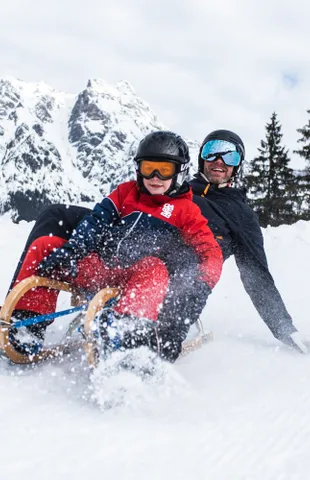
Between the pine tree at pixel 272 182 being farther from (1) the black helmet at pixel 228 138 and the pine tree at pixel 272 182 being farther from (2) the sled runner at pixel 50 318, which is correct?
(2) the sled runner at pixel 50 318

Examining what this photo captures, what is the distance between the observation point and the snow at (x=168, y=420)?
1.93 m

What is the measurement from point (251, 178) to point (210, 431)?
26.6m

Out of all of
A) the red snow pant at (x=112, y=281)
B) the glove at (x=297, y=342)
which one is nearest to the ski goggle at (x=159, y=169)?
the red snow pant at (x=112, y=281)

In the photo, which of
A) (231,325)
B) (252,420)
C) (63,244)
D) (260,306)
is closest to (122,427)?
(252,420)

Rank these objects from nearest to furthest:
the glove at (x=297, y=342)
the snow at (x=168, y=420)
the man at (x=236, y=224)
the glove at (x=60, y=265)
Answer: the snow at (x=168, y=420)
the glove at (x=60, y=265)
the glove at (x=297, y=342)
the man at (x=236, y=224)

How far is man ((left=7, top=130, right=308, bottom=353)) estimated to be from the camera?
3.40 metres

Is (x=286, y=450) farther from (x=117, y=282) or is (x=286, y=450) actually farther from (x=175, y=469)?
(x=117, y=282)

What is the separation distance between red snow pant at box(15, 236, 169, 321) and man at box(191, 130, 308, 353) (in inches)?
44.3

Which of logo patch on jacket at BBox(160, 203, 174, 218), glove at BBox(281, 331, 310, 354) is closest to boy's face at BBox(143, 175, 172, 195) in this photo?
logo patch on jacket at BBox(160, 203, 174, 218)

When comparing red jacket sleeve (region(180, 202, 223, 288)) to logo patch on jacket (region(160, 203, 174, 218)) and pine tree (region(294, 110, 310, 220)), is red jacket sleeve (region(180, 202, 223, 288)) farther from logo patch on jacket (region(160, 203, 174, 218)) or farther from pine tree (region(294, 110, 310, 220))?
pine tree (region(294, 110, 310, 220))

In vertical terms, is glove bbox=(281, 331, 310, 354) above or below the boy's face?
below

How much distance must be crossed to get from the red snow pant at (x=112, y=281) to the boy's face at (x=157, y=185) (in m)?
0.62

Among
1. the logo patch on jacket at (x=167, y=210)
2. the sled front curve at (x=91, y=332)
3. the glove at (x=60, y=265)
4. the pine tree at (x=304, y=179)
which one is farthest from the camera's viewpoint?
the pine tree at (x=304, y=179)

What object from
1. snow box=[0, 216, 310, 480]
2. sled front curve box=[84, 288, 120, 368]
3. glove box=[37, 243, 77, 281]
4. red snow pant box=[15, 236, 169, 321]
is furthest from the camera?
glove box=[37, 243, 77, 281]
